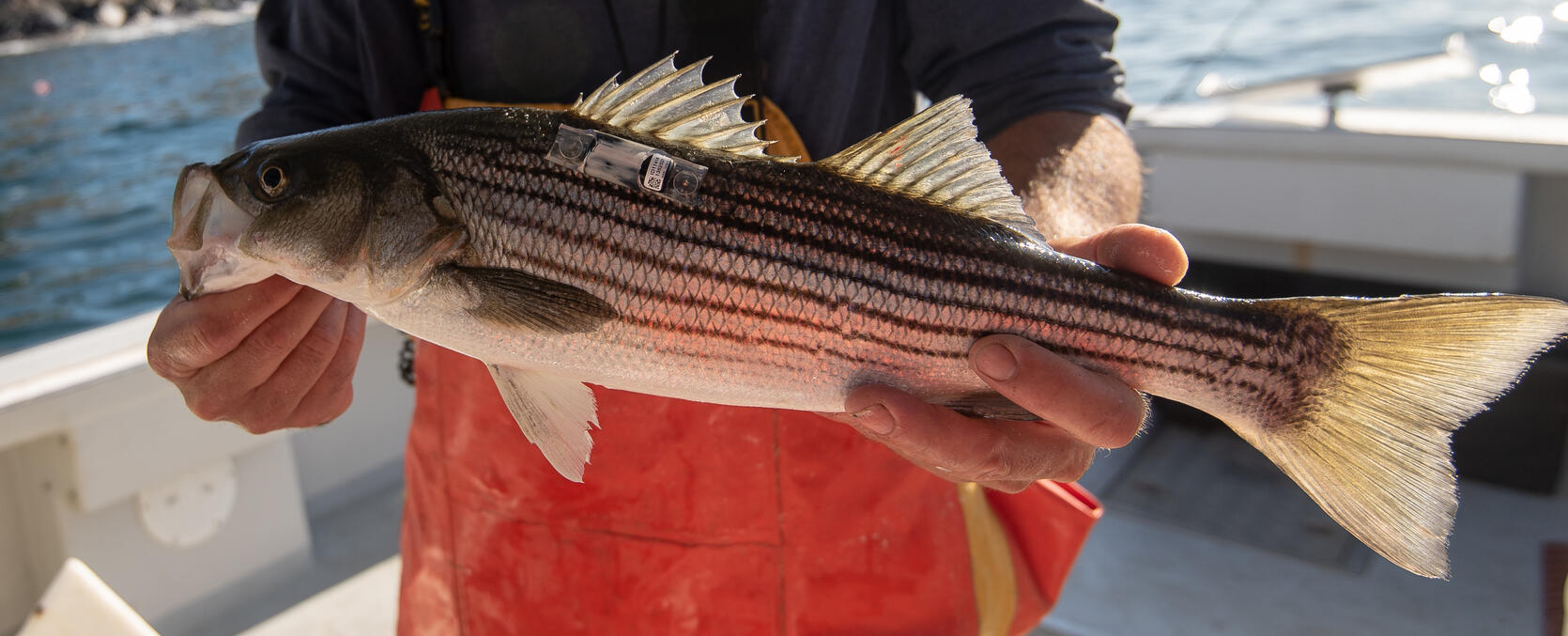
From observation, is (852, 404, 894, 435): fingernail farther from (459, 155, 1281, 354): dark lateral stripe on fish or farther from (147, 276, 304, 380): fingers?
(147, 276, 304, 380): fingers

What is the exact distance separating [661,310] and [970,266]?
482 mm

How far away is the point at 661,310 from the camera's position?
150 cm

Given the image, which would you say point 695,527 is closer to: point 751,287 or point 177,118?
point 751,287

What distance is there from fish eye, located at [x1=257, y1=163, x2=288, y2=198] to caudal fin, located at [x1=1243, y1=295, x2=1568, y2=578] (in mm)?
1534

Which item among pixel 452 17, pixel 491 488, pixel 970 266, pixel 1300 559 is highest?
pixel 452 17

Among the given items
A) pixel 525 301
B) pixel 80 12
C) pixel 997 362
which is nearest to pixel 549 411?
pixel 525 301

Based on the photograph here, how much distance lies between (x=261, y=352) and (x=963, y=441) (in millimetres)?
1162

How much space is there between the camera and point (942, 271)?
1.51 meters

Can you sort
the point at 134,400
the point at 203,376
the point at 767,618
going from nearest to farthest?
the point at 203,376 → the point at 767,618 → the point at 134,400

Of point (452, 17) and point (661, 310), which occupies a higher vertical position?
point (452, 17)

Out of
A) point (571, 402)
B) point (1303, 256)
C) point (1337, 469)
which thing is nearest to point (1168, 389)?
point (1337, 469)

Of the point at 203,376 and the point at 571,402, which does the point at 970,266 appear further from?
the point at 203,376

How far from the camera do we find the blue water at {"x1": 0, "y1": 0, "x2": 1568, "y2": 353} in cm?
961

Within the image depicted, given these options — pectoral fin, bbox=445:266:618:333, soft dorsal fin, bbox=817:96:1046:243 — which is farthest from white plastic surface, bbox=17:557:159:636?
soft dorsal fin, bbox=817:96:1046:243
